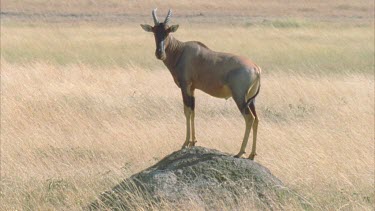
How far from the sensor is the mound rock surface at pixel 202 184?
935 centimetres

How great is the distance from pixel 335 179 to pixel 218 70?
3.48 meters

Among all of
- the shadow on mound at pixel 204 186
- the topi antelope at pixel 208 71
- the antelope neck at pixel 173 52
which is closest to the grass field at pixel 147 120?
the shadow on mound at pixel 204 186

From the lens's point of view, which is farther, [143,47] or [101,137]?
[143,47]

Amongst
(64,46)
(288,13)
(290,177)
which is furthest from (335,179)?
(288,13)

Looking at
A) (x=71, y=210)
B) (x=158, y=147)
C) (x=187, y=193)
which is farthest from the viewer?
(x=158, y=147)

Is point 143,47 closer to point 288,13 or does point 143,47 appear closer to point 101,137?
point 101,137

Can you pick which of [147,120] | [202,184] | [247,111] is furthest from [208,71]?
[147,120]

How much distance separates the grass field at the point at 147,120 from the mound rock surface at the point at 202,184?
1.33 ft

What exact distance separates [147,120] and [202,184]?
7181mm

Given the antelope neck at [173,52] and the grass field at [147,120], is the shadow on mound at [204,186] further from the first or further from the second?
the antelope neck at [173,52]

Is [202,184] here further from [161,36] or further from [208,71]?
[161,36]

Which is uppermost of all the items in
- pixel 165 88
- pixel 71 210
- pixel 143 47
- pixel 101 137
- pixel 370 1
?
pixel 71 210

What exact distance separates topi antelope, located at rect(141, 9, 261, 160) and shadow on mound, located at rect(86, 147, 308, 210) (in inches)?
14.3

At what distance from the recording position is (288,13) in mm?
54156
